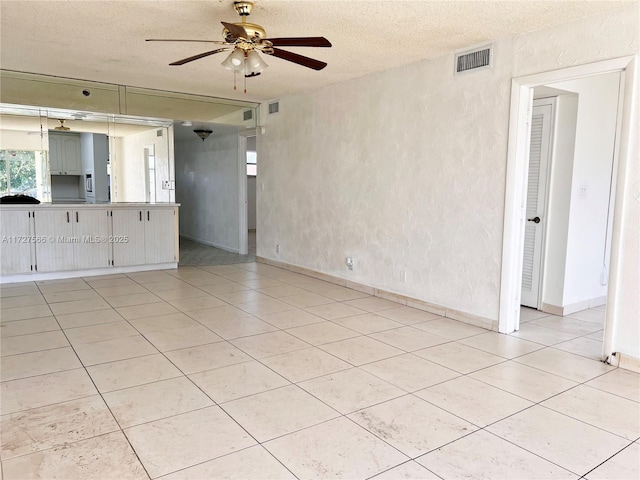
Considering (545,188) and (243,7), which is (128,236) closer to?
(243,7)

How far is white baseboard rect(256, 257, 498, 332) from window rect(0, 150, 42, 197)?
368 centimetres

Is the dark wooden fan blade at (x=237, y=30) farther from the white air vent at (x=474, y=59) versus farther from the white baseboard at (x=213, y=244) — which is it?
the white baseboard at (x=213, y=244)

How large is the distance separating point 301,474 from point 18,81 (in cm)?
590

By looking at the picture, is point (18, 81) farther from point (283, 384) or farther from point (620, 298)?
point (620, 298)

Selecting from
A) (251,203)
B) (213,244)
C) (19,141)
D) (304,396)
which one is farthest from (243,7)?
(251,203)

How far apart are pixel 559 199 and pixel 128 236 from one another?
18.4 ft

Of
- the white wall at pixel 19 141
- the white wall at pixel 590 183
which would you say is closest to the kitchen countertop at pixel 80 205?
the white wall at pixel 19 141

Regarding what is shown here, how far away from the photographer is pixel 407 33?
3848mm

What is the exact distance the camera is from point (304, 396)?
276 centimetres

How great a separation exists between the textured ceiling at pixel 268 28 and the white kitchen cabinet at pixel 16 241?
180cm

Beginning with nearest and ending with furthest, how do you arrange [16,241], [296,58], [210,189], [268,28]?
[296,58], [268,28], [16,241], [210,189]

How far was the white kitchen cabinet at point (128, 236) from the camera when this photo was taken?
21.0 feet

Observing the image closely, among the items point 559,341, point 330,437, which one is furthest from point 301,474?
point 559,341

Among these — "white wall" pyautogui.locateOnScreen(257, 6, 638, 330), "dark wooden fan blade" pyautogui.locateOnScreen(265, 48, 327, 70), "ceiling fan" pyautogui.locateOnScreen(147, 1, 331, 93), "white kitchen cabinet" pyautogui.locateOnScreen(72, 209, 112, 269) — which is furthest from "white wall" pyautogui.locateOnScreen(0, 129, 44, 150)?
"dark wooden fan blade" pyautogui.locateOnScreen(265, 48, 327, 70)
